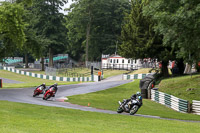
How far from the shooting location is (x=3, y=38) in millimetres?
31609

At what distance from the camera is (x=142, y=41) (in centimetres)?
3994

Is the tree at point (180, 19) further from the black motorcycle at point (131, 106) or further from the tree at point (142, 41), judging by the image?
the tree at point (142, 41)

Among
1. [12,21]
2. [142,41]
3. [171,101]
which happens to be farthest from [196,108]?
[142,41]

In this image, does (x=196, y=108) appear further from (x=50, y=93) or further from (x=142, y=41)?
(x=142, y=41)

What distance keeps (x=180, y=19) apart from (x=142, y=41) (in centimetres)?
1780

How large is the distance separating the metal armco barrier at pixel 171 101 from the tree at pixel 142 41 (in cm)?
967

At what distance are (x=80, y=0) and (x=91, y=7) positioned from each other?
327cm

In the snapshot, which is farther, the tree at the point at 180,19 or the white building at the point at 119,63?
the white building at the point at 119,63

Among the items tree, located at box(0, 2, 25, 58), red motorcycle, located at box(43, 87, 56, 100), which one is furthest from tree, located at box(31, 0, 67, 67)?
red motorcycle, located at box(43, 87, 56, 100)

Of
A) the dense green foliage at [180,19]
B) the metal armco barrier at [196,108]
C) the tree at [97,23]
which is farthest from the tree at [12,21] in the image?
the tree at [97,23]

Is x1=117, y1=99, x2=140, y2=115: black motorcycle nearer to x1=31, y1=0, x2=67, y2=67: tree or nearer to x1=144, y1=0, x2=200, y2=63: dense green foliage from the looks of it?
x1=144, y1=0, x2=200, y2=63: dense green foliage

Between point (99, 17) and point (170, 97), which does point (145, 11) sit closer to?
point (170, 97)

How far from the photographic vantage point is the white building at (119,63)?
69688 millimetres

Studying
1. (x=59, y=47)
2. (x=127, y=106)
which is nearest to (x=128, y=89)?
(x=127, y=106)
